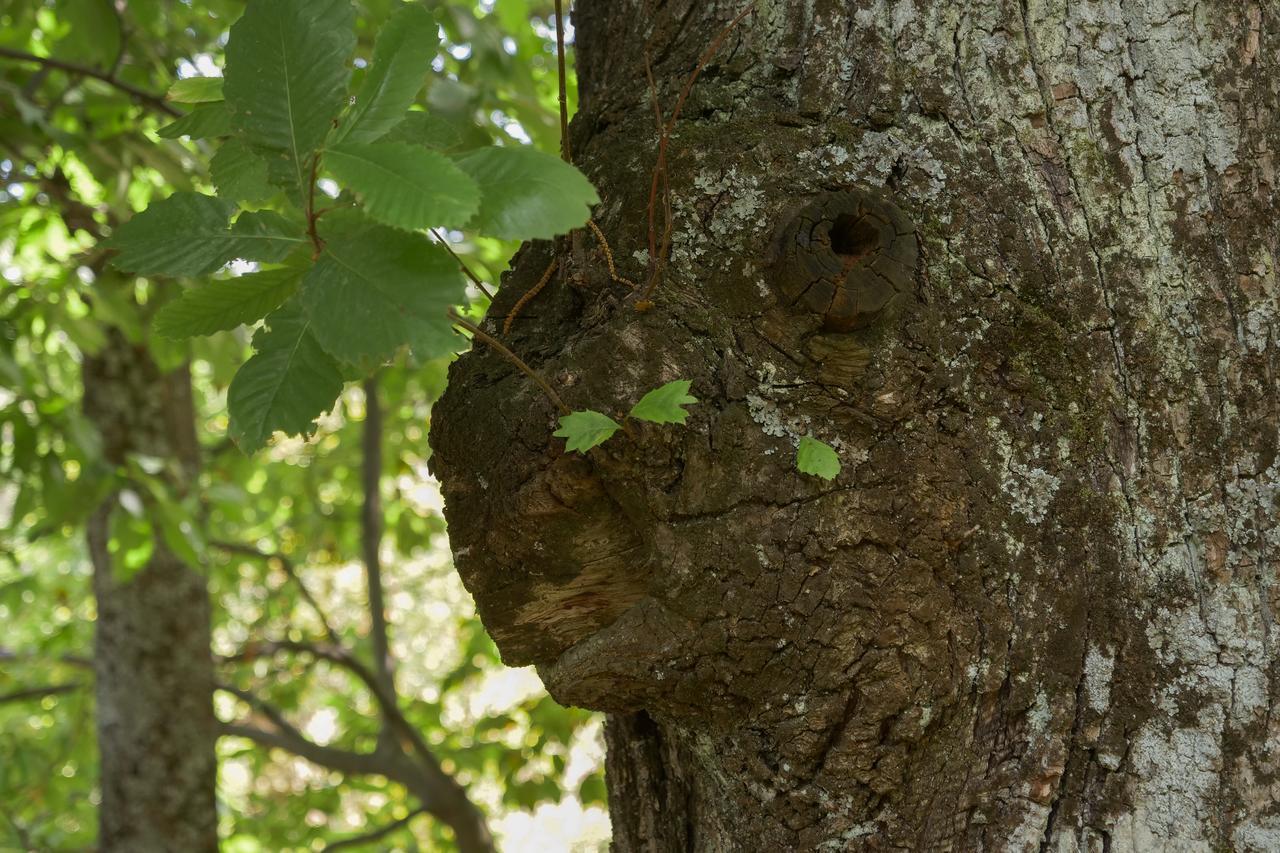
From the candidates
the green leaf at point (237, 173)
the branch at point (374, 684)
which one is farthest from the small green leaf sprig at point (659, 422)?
the branch at point (374, 684)

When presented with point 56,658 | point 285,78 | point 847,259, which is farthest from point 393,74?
point 56,658

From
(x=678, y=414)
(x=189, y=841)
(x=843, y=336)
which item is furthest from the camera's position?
(x=189, y=841)

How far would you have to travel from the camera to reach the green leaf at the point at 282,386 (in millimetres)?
879

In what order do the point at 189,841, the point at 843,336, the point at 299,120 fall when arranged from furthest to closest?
the point at 189,841
the point at 843,336
the point at 299,120

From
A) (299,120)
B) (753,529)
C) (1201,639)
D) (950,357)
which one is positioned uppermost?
(299,120)

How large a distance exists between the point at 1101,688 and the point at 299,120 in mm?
971

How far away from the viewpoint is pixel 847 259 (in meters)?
1.05

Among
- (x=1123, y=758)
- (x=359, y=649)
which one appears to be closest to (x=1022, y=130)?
(x=1123, y=758)

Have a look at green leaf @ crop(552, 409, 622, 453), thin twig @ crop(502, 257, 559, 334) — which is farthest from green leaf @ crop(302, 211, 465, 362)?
thin twig @ crop(502, 257, 559, 334)

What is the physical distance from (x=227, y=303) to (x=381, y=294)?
0.22m

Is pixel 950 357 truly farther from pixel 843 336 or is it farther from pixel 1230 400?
pixel 1230 400

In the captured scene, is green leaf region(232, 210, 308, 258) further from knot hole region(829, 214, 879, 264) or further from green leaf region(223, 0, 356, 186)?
knot hole region(829, 214, 879, 264)

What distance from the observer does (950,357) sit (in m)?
1.08

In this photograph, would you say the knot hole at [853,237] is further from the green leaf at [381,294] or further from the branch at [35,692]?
the branch at [35,692]
